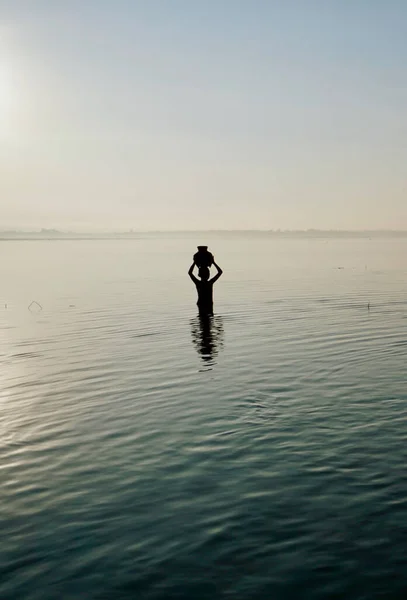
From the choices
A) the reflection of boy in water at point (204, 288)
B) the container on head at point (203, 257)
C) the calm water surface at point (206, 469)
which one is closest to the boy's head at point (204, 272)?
the reflection of boy in water at point (204, 288)

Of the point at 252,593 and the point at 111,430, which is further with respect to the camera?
the point at 111,430

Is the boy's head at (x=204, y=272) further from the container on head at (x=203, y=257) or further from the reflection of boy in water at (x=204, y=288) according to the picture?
the container on head at (x=203, y=257)

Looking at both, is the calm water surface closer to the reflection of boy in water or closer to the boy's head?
the boy's head

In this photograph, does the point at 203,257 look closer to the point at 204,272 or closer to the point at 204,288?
the point at 204,272

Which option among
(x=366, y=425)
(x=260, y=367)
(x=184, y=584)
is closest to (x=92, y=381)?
(x=260, y=367)

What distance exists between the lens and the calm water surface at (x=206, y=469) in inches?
302

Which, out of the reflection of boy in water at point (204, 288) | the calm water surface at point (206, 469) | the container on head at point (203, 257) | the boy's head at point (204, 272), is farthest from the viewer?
the reflection of boy in water at point (204, 288)

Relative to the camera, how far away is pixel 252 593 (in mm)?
7215

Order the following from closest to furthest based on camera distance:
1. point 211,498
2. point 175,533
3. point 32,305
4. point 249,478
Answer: point 175,533 → point 211,498 → point 249,478 → point 32,305

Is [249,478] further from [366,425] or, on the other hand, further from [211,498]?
[366,425]

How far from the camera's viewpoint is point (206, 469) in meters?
11.0

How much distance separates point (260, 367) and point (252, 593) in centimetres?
1292

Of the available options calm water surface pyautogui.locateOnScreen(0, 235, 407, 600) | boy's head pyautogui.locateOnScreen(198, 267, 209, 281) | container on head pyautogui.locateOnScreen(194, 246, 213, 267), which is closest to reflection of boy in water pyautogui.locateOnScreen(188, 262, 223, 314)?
boy's head pyautogui.locateOnScreen(198, 267, 209, 281)

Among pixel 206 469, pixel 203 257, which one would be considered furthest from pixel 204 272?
pixel 206 469
